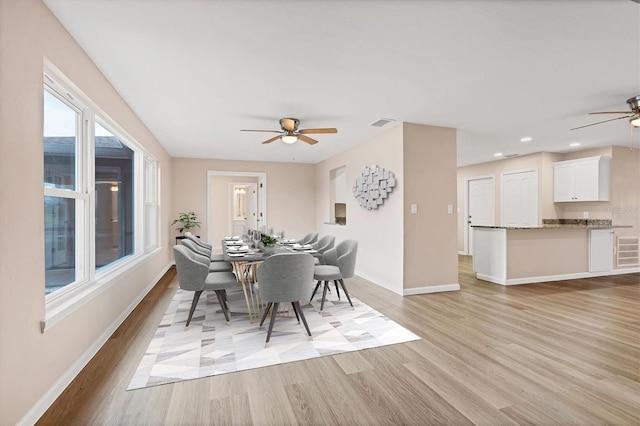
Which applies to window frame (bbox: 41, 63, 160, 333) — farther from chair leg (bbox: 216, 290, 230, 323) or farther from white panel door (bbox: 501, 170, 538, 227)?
white panel door (bbox: 501, 170, 538, 227)

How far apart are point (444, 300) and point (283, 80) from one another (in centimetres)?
348

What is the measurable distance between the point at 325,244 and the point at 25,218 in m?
3.69

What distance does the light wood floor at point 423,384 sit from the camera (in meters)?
1.89

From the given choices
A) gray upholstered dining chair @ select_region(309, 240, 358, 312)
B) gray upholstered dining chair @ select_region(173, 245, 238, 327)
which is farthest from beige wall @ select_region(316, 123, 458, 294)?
gray upholstered dining chair @ select_region(173, 245, 238, 327)

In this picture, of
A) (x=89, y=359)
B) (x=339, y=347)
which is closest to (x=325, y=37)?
(x=339, y=347)

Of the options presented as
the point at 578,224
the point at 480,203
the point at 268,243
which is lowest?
the point at 268,243

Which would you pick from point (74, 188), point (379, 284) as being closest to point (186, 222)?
point (379, 284)

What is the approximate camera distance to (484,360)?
2.58m

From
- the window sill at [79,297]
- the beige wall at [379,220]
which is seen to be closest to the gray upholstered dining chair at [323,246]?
the beige wall at [379,220]

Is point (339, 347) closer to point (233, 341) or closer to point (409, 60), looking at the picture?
point (233, 341)

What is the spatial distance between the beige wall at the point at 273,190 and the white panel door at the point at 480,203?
14.1ft

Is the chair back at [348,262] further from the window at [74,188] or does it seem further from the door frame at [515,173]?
the door frame at [515,173]

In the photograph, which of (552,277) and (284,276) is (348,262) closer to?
(284,276)

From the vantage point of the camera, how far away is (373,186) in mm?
5289
